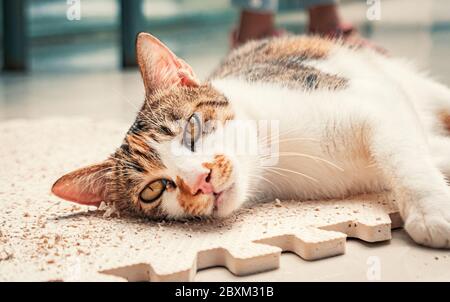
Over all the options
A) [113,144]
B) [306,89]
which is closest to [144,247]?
[306,89]

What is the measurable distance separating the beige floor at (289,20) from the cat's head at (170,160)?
0.24m

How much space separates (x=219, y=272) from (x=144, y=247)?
0.22 meters

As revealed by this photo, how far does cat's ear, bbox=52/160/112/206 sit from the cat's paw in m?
0.92

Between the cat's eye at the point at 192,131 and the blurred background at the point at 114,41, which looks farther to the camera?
the blurred background at the point at 114,41

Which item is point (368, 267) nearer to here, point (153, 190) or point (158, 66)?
point (153, 190)

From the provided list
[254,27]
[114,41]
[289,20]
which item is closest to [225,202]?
[254,27]

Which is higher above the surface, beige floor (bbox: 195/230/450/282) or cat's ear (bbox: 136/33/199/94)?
cat's ear (bbox: 136/33/199/94)

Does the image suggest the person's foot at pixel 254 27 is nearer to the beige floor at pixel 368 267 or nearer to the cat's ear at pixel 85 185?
the cat's ear at pixel 85 185

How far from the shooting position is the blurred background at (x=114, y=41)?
4.33 metres

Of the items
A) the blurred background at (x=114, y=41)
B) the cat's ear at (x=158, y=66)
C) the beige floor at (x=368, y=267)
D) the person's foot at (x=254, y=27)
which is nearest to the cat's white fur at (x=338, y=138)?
the cat's ear at (x=158, y=66)

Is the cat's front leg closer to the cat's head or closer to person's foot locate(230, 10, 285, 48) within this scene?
the cat's head

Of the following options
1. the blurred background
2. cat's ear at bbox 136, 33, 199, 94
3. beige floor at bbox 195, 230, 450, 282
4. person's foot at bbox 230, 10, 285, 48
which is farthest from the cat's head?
person's foot at bbox 230, 10, 285, 48

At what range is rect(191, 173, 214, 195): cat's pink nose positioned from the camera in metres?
1.62

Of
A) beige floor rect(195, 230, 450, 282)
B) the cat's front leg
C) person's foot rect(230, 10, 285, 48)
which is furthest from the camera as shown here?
person's foot rect(230, 10, 285, 48)
